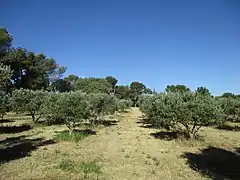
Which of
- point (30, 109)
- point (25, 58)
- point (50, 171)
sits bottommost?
point (50, 171)

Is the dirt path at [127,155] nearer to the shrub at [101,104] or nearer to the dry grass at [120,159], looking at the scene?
the dry grass at [120,159]

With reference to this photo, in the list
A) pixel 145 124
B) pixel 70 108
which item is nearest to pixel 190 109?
pixel 70 108

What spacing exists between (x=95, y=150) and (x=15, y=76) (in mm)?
56678

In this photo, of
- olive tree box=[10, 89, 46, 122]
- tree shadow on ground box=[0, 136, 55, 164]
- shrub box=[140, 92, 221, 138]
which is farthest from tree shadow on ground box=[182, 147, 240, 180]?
olive tree box=[10, 89, 46, 122]

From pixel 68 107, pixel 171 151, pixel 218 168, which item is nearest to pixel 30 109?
pixel 68 107

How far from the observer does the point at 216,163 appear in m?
17.5

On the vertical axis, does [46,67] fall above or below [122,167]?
above

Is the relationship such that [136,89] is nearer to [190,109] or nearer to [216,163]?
[190,109]

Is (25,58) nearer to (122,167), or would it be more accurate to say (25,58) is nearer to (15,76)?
(15,76)

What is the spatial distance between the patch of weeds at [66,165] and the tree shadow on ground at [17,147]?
3307 mm

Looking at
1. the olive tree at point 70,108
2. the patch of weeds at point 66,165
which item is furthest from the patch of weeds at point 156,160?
the olive tree at point 70,108

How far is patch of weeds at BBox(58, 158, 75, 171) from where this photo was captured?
592 inches

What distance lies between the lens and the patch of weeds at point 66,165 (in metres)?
15.0

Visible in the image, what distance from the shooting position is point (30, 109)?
3641 cm
